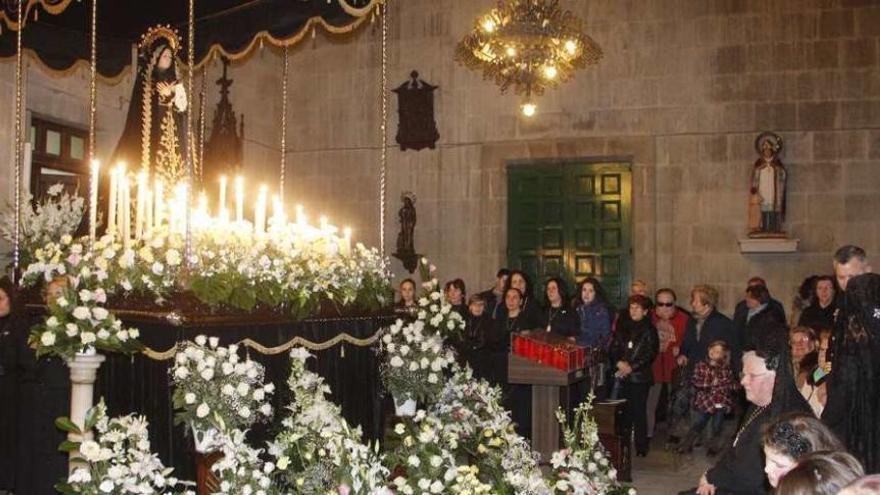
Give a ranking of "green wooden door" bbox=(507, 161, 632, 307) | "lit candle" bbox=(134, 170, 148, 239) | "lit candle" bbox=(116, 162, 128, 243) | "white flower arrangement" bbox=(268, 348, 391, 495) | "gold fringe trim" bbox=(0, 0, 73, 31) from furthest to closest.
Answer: "green wooden door" bbox=(507, 161, 632, 307) < "gold fringe trim" bbox=(0, 0, 73, 31) < "lit candle" bbox=(134, 170, 148, 239) < "lit candle" bbox=(116, 162, 128, 243) < "white flower arrangement" bbox=(268, 348, 391, 495)

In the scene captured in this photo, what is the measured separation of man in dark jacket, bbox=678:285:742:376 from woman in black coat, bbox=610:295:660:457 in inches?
24.8

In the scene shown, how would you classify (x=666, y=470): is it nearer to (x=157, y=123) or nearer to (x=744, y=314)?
(x=744, y=314)

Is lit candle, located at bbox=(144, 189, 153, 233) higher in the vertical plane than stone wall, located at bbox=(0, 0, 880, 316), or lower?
lower

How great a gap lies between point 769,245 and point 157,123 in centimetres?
885

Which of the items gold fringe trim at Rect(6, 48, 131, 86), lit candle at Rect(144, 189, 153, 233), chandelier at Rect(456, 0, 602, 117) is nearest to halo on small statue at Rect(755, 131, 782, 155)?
chandelier at Rect(456, 0, 602, 117)

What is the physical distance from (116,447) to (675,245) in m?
10.6

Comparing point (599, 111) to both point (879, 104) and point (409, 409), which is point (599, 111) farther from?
point (409, 409)

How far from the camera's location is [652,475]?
8.34 metres

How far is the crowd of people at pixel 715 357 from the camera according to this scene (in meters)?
4.63

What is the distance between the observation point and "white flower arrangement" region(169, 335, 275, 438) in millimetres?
5316

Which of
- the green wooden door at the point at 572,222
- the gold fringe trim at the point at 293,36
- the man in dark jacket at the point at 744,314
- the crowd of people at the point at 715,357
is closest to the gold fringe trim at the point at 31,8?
the gold fringe trim at the point at 293,36

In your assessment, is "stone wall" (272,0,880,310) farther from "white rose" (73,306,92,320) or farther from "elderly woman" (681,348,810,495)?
"white rose" (73,306,92,320)

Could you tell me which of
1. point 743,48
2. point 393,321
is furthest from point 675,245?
point 393,321

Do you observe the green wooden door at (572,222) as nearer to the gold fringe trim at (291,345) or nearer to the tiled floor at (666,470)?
the tiled floor at (666,470)
